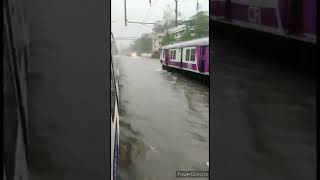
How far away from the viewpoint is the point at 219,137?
3.10 m

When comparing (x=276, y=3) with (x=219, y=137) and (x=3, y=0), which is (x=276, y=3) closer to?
(x=219, y=137)

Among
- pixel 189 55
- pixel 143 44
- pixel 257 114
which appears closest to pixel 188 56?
pixel 189 55

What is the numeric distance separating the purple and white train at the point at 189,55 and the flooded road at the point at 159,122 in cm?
7

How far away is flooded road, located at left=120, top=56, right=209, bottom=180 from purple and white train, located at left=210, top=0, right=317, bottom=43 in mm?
491

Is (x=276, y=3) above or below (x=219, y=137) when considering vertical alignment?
above

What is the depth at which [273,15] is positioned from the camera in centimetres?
301

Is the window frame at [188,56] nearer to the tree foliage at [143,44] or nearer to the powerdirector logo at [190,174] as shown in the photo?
→ the tree foliage at [143,44]

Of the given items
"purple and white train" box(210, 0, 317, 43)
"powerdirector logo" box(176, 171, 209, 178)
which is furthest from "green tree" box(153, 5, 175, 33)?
"powerdirector logo" box(176, 171, 209, 178)

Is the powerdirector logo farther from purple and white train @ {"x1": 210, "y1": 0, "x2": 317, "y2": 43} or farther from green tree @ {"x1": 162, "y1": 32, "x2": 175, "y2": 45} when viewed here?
purple and white train @ {"x1": 210, "y1": 0, "x2": 317, "y2": 43}

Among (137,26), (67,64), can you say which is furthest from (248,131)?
(67,64)

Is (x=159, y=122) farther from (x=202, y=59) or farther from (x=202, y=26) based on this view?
(x=202, y=26)

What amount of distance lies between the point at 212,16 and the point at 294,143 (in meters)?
0.97

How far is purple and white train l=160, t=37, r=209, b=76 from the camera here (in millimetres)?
3105

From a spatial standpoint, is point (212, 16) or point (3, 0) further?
point (212, 16)
